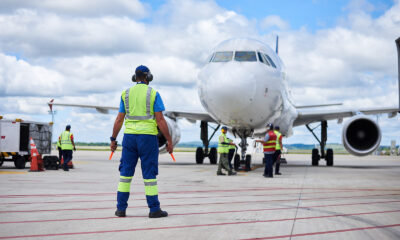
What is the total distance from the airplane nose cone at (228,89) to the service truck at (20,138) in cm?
671

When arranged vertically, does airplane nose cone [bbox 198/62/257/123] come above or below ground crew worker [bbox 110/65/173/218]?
above

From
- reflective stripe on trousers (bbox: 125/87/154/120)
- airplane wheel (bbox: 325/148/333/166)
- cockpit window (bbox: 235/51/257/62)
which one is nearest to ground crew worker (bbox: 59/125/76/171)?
cockpit window (bbox: 235/51/257/62)

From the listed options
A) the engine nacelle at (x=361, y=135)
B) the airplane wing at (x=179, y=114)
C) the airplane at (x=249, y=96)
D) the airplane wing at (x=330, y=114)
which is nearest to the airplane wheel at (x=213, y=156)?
the airplane wing at (x=179, y=114)

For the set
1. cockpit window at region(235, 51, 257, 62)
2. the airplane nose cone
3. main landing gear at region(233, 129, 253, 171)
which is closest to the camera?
the airplane nose cone

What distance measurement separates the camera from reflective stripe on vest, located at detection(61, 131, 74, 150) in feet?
46.6

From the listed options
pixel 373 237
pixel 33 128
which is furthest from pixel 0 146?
A: pixel 373 237

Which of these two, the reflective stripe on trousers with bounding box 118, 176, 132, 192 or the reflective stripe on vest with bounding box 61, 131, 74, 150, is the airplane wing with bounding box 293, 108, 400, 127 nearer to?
the reflective stripe on vest with bounding box 61, 131, 74, 150

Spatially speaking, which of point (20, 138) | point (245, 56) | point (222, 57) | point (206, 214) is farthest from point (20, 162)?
point (206, 214)

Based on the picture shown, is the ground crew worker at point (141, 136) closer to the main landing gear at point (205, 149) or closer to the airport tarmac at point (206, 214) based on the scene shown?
the airport tarmac at point (206, 214)

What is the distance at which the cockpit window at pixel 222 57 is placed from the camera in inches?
503

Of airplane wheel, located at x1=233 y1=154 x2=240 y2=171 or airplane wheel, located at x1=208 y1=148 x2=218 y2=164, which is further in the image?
airplane wheel, located at x1=208 y1=148 x2=218 y2=164

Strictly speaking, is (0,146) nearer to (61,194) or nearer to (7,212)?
(61,194)

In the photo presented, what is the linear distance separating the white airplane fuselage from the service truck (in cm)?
654

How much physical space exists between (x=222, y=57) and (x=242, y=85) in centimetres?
154
